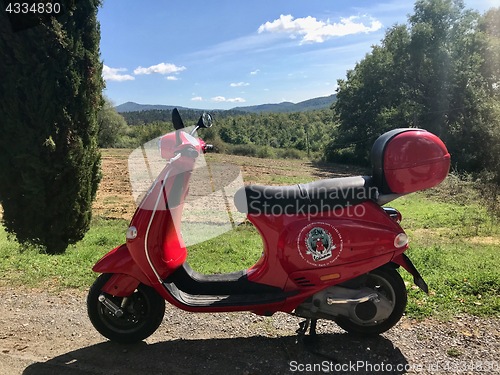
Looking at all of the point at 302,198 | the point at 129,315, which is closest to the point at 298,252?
the point at 302,198

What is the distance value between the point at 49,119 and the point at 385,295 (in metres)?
3.67

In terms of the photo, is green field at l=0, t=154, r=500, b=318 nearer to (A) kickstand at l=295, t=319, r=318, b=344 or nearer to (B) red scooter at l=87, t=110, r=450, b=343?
(B) red scooter at l=87, t=110, r=450, b=343

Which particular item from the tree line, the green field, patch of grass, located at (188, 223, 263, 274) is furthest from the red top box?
the tree line

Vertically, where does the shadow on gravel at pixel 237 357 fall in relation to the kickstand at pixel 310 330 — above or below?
below

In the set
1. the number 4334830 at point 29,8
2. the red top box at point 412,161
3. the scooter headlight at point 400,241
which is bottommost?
the scooter headlight at point 400,241

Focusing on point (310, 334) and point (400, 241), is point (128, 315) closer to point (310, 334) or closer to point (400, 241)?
point (310, 334)

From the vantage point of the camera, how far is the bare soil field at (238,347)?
9.59 ft

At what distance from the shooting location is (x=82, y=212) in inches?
189

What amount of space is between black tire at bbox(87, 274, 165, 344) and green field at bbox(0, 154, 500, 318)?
50.9 inches

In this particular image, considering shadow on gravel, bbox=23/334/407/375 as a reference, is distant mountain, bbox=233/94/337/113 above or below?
above

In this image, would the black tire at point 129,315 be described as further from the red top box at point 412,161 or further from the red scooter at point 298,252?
the red top box at point 412,161

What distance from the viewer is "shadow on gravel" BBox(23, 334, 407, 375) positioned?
2910mm

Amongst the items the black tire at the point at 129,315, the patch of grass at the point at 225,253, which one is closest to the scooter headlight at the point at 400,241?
the black tire at the point at 129,315

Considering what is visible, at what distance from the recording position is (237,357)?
3070 mm
